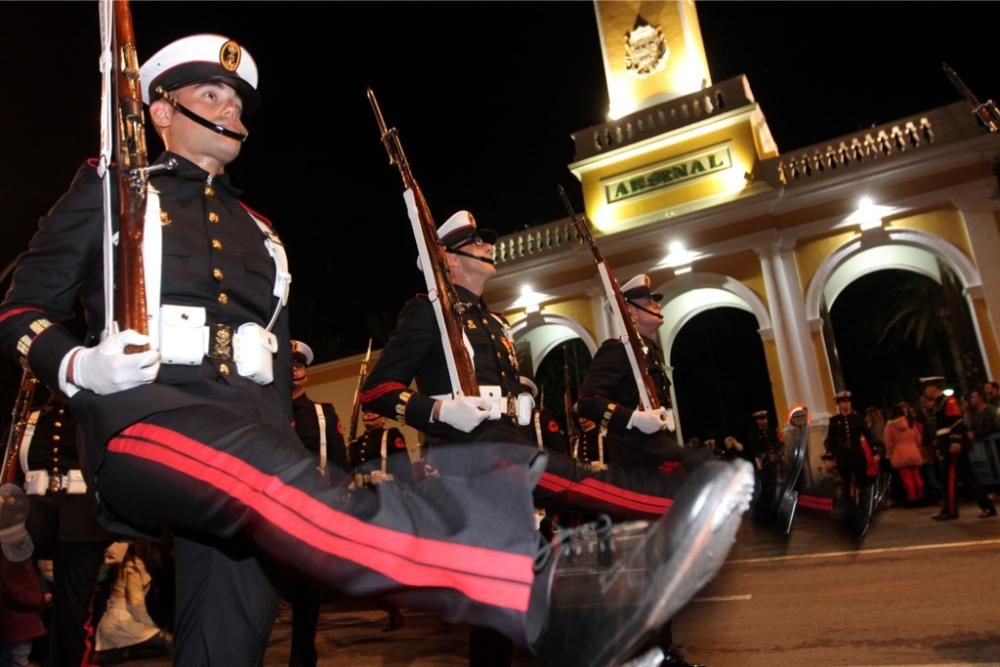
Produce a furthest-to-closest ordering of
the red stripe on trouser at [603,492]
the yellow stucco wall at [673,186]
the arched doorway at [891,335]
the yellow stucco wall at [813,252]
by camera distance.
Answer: the arched doorway at [891,335] < the yellow stucco wall at [673,186] < the yellow stucco wall at [813,252] < the red stripe on trouser at [603,492]

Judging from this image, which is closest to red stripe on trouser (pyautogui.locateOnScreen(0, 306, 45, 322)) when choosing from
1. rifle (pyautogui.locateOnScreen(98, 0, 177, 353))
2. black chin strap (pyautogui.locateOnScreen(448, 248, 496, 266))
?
rifle (pyautogui.locateOnScreen(98, 0, 177, 353))

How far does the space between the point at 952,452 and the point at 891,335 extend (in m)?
25.8

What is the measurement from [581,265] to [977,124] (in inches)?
372

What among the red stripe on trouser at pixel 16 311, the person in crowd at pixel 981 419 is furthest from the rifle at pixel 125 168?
the person in crowd at pixel 981 419

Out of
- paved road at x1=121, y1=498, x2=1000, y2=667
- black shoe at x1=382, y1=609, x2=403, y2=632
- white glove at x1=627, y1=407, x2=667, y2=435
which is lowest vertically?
paved road at x1=121, y1=498, x2=1000, y2=667

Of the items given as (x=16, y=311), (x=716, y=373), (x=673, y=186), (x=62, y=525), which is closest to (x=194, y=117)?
(x=16, y=311)

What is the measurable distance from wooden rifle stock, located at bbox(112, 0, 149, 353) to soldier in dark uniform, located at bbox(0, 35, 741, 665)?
53 mm

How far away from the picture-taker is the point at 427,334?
3.78 m

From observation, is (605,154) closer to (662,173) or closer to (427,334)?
(662,173)

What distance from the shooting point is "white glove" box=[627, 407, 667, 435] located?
4586mm

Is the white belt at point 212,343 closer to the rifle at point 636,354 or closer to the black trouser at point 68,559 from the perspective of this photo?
the black trouser at point 68,559

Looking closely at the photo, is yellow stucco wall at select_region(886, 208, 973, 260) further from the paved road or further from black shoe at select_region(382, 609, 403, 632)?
black shoe at select_region(382, 609, 403, 632)

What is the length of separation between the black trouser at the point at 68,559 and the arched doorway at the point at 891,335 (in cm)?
2390

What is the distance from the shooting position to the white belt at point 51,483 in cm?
480
